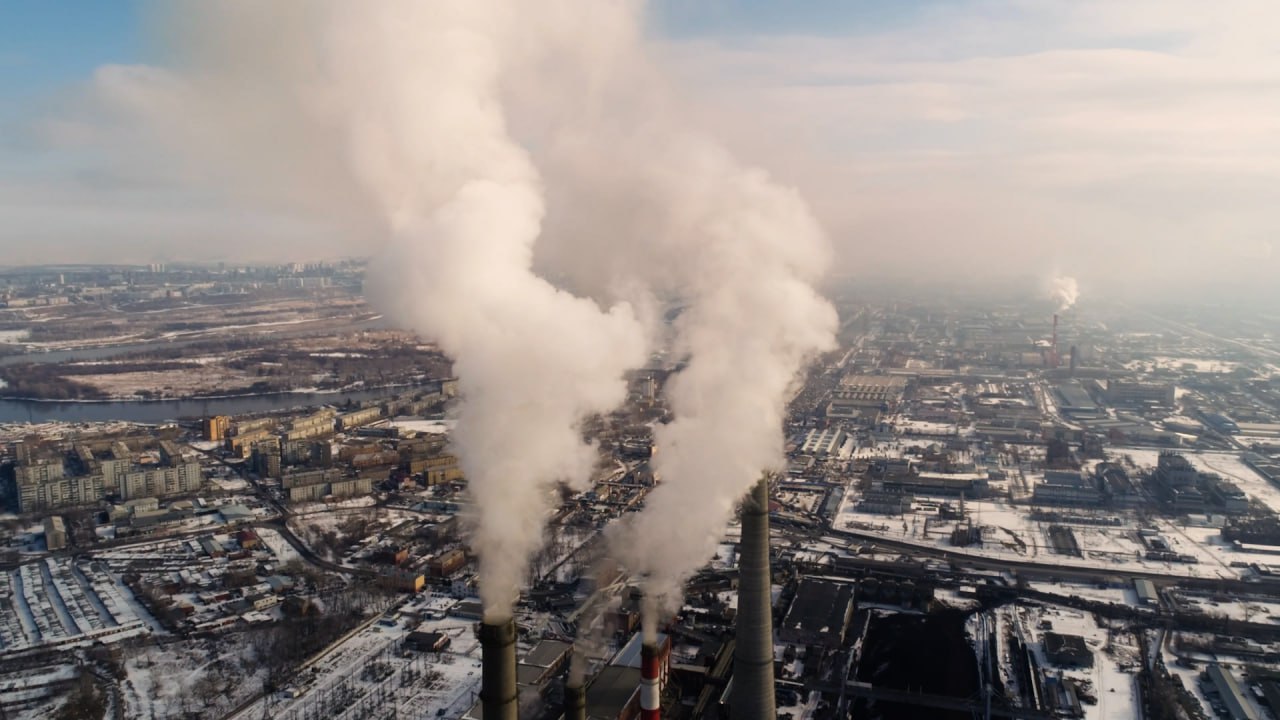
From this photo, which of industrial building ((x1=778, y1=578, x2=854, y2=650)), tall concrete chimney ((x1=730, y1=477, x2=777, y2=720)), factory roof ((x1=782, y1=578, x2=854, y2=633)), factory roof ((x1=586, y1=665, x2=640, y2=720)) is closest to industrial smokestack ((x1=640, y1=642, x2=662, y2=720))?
tall concrete chimney ((x1=730, y1=477, x2=777, y2=720))

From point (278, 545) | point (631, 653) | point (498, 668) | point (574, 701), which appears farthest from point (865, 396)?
point (498, 668)

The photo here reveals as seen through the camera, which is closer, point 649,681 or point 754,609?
point 649,681

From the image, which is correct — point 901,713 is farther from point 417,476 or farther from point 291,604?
point 417,476

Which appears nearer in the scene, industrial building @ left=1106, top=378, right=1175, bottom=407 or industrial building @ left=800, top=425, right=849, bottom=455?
industrial building @ left=800, top=425, right=849, bottom=455

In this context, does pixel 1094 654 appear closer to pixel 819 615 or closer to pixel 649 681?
pixel 819 615

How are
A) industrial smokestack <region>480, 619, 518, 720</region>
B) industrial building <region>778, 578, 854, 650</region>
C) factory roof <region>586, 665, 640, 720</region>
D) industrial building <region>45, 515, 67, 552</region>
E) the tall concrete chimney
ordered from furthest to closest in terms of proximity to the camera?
industrial building <region>45, 515, 67, 552</region>
industrial building <region>778, 578, 854, 650</region>
factory roof <region>586, 665, 640, 720</region>
the tall concrete chimney
industrial smokestack <region>480, 619, 518, 720</region>

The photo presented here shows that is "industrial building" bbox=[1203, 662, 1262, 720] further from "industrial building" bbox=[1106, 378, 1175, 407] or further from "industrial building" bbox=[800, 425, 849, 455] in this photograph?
"industrial building" bbox=[1106, 378, 1175, 407]

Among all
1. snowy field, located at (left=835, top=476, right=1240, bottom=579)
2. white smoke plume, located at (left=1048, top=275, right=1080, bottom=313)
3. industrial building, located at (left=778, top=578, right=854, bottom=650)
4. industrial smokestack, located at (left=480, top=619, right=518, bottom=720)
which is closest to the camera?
industrial smokestack, located at (left=480, top=619, right=518, bottom=720)
